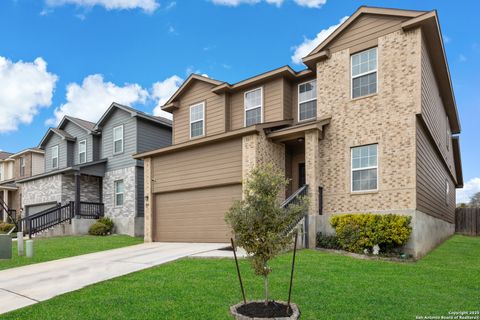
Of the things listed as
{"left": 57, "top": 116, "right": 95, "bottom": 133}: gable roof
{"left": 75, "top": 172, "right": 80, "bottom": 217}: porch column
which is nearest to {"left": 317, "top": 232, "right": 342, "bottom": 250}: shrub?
{"left": 75, "top": 172, "right": 80, "bottom": 217}: porch column

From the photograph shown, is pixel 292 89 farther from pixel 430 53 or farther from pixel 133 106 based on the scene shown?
pixel 133 106

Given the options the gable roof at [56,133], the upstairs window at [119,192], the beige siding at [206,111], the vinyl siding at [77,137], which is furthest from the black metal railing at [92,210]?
the beige siding at [206,111]

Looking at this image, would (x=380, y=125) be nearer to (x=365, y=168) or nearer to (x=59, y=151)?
(x=365, y=168)

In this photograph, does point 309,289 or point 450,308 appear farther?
A: point 309,289

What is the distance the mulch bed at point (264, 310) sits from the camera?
4980mm

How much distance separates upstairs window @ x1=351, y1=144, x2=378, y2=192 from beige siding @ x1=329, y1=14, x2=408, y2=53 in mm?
3547

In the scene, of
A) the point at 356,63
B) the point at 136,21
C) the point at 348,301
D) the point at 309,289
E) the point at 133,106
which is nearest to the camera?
the point at 348,301

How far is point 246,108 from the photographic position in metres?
16.0

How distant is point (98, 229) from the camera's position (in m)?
20.4

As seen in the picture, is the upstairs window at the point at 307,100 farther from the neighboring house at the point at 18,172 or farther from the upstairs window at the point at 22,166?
the upstairs window at the point at 22,166

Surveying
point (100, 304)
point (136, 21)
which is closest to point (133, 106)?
point (136, 21)

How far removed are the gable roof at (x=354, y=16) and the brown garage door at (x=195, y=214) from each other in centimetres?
568

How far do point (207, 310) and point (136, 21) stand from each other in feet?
46.7

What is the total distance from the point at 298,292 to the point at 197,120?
1228 cm
